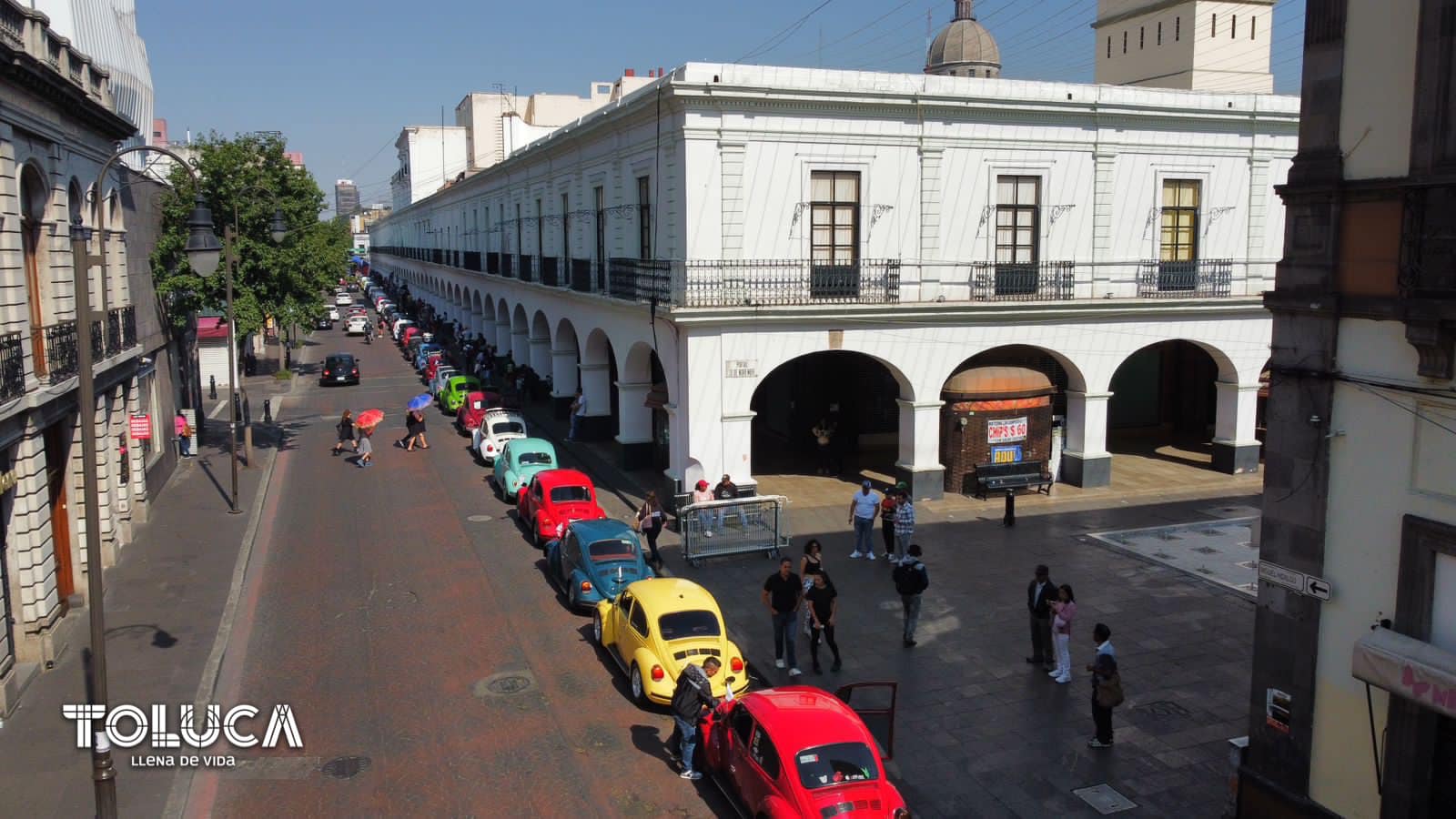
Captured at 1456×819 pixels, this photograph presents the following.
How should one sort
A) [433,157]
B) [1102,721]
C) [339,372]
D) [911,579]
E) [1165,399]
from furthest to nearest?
[433,157]
[339,372]
[1165,399]
[911,579]
[1102,721]

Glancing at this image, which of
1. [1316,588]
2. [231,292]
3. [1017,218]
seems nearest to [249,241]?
[231,292]

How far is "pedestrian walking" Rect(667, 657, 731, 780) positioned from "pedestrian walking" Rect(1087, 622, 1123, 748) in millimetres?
4443

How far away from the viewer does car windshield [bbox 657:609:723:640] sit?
13.9 meters

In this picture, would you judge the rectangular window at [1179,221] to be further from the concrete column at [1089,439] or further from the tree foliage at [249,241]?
the tree foliage at [249,241]

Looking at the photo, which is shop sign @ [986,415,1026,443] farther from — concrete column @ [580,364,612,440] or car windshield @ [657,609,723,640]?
car windshield @ [657,609,723,640]

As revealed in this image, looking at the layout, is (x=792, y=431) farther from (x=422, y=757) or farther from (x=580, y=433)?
(x=422, y=757)

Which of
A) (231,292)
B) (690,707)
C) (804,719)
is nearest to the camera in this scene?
(804,719)

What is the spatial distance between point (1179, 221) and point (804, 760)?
69.8 ft

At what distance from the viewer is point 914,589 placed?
15125mm

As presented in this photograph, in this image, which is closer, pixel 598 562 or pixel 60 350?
pixel 60 350

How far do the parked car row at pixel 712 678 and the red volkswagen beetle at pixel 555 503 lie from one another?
0.02 meters

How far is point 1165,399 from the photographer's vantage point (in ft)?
107

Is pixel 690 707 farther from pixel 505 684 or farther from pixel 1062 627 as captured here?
pixel 1062 627

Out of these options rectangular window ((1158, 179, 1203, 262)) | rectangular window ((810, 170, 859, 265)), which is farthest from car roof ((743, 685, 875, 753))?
rectangular window ((1158, 179, 1203, 262))
